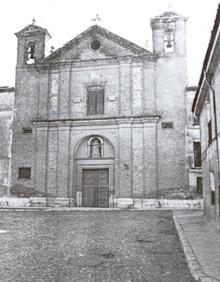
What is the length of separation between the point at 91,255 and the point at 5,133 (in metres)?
17.0

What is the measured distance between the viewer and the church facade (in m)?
19.8

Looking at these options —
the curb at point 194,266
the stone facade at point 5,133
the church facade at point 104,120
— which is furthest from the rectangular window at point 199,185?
the curb at point 194,266

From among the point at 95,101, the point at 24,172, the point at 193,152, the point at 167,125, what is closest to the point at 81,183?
the point at 24,172

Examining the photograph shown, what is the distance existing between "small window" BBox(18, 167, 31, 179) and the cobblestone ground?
10981 millimetres

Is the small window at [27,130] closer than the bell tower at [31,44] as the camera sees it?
Yes

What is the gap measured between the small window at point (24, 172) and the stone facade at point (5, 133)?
0.82 metres

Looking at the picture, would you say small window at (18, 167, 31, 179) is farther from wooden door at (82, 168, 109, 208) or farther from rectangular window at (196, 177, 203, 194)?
rectangular window at (196, 177, 203, 194)

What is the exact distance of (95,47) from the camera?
22250 mm

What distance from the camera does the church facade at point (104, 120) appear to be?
19.8 meters

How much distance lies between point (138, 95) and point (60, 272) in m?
16.2

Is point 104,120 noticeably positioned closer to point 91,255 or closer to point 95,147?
point 95,147

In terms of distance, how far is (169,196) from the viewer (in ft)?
63.1

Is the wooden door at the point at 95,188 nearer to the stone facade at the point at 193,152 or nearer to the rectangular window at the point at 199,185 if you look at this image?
the stone facade at the point at 193,152

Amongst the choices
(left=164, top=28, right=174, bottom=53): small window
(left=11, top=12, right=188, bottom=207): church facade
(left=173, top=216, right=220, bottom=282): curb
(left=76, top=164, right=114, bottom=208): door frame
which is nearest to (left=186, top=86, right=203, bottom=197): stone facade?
(left=11, top=12, right=188, bottom=207): church facade
